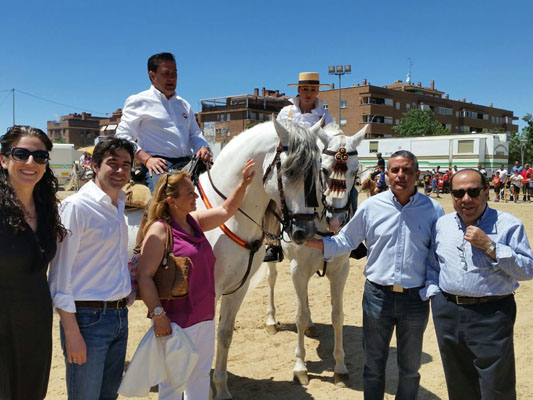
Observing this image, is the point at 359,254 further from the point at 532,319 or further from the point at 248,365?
the point at 532,319

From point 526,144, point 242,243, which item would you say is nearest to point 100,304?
point 242,243

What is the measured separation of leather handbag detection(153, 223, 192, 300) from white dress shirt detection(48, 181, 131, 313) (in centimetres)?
21

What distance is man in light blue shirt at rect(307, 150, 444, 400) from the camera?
317 centimetres

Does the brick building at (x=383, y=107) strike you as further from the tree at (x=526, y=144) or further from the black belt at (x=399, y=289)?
the black belt at (x=399, y=289)

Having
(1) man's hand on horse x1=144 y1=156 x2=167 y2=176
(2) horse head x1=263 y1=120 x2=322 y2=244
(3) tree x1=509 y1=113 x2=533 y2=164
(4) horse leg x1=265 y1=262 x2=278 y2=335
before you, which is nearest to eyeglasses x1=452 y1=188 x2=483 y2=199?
(2) horse head x1=263 y1=120 x2=322 y2=244

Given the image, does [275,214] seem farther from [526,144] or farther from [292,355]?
[526,144]

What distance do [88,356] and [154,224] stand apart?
2.84 feet

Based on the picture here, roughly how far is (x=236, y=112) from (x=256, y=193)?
6894 centimetres

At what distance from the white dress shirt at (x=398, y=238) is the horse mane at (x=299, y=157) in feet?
2.02

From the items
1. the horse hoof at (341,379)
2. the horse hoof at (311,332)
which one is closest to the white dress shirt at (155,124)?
the horse hoof at (341,379)

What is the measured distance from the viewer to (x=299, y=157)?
10.5ft

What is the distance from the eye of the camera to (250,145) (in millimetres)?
3604

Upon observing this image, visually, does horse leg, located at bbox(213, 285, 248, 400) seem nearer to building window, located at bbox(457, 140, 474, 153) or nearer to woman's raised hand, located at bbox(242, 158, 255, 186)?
woman's raised hand, located at bbox(242, 158, 255, 186)

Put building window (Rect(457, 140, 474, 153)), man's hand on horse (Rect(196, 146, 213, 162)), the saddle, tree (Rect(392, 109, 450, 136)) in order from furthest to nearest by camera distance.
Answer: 1. tree (Rect(392, 109, 450, 136))
2. building window (Rect(457, 140, 474, 153))
3. man's hand on horse (Rect(196, 146, 213, 162))
4. the saddle
